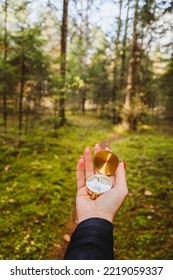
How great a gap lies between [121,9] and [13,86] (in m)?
4.59

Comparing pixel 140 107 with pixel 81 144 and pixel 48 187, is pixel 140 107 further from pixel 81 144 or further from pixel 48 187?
pixel 48 187

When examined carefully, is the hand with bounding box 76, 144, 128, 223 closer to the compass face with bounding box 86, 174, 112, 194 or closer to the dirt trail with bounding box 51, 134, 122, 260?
the compass face with bounding box 86, 174, 112, 194

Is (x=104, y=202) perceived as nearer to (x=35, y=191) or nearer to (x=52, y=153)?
(x=35, y=191)

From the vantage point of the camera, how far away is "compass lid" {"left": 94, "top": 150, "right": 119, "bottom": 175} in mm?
2723

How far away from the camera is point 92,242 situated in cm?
156

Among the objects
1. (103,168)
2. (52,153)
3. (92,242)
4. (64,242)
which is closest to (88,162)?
(103,168)

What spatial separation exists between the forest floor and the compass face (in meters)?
2.05

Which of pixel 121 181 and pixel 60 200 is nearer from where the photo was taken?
pixel 121 181

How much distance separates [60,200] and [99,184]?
3.05m

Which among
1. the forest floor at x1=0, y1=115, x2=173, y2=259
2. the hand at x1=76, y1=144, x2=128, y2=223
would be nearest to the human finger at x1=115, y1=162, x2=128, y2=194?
the hand at x1=76, y1=144, x2=128, y2=223

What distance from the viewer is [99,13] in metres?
4.30

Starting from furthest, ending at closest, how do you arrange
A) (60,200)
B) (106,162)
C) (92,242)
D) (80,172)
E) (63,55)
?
(63,55), (60,200), (106,162), (80,172), (92,242)

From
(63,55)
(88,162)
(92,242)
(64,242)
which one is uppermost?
(63,55)
